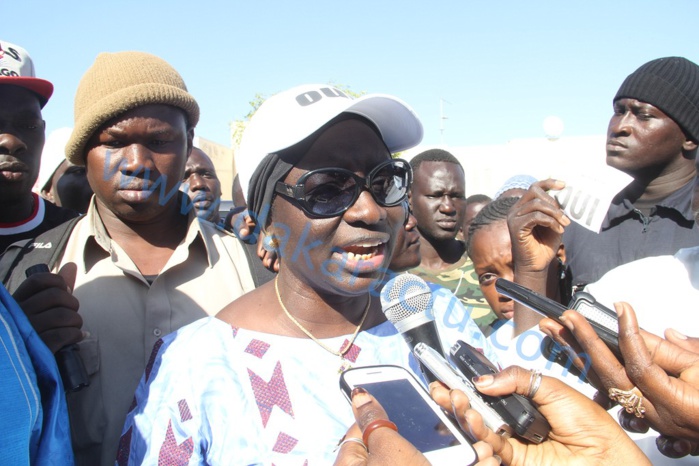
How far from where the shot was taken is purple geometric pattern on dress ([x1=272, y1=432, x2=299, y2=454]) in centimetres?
169

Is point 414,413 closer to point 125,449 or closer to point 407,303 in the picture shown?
point 407,303

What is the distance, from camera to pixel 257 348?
6.18ft

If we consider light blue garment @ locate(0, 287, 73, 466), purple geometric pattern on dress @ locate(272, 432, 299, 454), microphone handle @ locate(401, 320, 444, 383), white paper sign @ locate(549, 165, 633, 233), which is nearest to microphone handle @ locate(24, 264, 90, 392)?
light blue garment @ locate(0, 287, 73, 466)

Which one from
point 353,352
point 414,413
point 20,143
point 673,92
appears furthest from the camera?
point 673,92

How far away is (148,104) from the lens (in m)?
2.43

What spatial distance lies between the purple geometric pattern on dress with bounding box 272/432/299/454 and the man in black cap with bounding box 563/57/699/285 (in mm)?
2098

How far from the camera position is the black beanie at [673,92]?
341 centimetres

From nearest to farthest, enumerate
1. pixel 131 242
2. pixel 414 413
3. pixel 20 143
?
pixel 414 413, pixel 131 242, pixel 20 143

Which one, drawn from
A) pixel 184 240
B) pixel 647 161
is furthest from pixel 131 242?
pixel 647 161

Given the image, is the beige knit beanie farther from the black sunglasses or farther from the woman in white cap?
the black sunglasses

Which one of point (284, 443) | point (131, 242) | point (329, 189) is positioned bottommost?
point (284, 443)

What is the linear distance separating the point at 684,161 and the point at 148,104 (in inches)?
121

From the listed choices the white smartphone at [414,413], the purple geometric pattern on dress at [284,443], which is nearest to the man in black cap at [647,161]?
the white smartphone at [414,413]

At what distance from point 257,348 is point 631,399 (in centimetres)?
116
